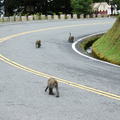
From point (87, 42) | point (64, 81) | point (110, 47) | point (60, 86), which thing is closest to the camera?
point (60, 86)

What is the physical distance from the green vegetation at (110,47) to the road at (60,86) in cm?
124

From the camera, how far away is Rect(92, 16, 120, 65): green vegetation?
67.0 feet

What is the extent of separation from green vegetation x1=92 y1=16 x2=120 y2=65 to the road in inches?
48.8

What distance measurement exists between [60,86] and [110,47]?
937 centimetres

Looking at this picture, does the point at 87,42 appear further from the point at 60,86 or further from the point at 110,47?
the point at 60,86

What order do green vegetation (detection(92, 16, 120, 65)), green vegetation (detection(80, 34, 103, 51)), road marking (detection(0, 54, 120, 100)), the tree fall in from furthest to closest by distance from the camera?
the tree < green vegetation (detection(80, 34, 103, 51)) < green vegetation (detection(92, 16, 120, 65)) < road marking (detection(0, 54, 120, 100))

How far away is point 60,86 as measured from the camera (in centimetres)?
1367

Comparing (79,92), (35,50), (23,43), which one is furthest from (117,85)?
(23,43)

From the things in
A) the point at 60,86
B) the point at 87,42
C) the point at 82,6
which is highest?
the point at 60,86

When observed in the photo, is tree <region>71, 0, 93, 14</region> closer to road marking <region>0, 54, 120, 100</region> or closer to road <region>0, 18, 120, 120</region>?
road <region>0, 18, 120, 120</region>

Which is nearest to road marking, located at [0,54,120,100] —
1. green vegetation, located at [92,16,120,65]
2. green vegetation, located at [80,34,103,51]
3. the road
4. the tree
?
the road

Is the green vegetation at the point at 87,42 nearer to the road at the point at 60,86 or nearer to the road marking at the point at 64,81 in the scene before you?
the road at the point at 60,86

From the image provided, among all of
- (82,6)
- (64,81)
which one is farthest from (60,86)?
(82,6)

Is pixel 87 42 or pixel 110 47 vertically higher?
pixel 110 47
